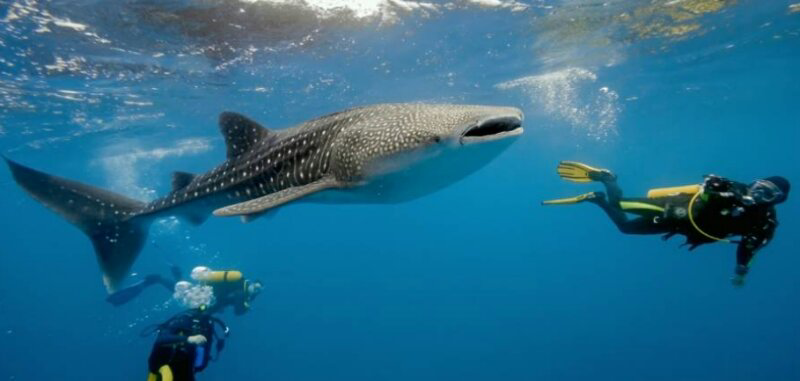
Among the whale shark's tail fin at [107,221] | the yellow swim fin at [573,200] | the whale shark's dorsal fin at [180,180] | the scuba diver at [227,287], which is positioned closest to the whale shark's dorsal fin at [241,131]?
the whale shark's dorsal fin at [180,180]

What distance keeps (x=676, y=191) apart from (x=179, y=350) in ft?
24.2

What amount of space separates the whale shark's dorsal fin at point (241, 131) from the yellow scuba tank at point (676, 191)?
561 centimetres

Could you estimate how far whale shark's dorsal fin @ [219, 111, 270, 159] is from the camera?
5797 mm

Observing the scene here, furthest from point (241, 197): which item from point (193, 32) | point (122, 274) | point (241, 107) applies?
point (241, 107)

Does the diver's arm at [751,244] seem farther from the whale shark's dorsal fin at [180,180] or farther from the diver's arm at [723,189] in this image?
the whale shark's dorsal fin at [180,180]

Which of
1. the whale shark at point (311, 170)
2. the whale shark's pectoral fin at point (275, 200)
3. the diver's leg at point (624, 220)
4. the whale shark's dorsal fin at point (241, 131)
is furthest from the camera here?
the diver's leg at point (624, 220)

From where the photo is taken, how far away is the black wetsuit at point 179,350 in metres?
6.29

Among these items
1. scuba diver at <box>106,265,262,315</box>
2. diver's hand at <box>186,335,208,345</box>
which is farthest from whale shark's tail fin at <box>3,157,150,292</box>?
scuba diver at <box>106,265,262,315</box>

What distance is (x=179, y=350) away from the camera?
6.42 meters

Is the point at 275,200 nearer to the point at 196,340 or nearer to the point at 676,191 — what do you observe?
the point at 196,340

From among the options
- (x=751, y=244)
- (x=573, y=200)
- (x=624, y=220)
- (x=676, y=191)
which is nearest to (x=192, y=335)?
(x=573, y=200)

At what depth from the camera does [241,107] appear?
2197 cm

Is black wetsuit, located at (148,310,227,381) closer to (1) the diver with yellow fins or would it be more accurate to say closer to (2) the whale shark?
(1) the diver with yellow fins

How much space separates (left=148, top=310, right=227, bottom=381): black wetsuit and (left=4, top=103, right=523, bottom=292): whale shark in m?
1.06
